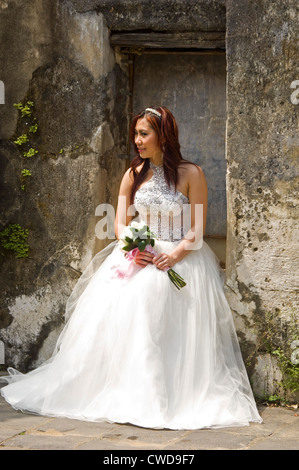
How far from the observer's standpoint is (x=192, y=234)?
5.18 m

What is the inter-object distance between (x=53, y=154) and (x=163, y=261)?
1401mm

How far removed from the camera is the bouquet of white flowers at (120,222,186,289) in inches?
196

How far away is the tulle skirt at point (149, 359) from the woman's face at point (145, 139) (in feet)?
2.25

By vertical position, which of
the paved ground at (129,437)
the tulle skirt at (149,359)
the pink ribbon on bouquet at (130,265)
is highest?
A: the pink ribbon on bouquet at (130,265)

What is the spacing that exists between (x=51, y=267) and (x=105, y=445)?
203 cm

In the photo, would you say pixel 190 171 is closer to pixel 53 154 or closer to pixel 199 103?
pixel 199 103

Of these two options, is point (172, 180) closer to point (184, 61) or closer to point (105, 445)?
point (184, 61)

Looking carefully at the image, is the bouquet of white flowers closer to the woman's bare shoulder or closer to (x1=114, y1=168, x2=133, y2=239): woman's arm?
(x1=114, y1=168, x2=133, y2=239): woman's arm

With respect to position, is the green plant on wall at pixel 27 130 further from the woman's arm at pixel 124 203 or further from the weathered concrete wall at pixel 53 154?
the woman's arm at pixel 124 203

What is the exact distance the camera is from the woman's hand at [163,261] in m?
5.02

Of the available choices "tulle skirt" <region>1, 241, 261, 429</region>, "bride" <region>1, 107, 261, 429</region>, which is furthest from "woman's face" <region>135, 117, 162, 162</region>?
"tulle skirt" <region>1, 241, 261, 429</region>

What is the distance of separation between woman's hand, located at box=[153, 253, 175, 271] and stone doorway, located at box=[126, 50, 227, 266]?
0.91 m

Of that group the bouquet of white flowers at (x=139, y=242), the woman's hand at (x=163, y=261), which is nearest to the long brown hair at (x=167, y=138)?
the bouquet of white flowers at (x=139, y=242)

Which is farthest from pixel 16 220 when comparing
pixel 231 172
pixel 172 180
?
pixel 231 172
